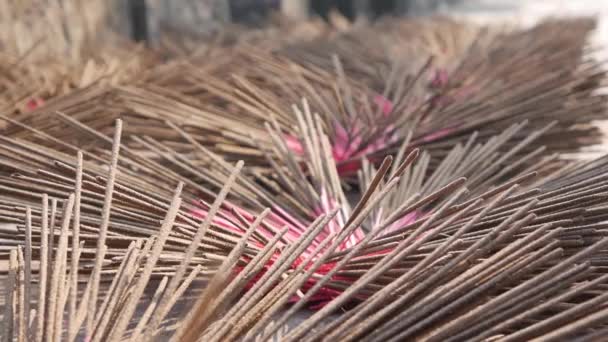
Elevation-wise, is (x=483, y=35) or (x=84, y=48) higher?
(x=483, y=35)

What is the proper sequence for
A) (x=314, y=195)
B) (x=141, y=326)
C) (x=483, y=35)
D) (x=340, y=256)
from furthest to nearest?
(x=483, y=35), (x=314, y=195), (x=340, y=256), (x=141, y=326)

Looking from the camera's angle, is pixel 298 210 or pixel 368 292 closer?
pixel 368 292

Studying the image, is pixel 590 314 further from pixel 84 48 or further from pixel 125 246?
pixel 84 48

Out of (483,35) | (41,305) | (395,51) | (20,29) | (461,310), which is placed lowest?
(41,305)

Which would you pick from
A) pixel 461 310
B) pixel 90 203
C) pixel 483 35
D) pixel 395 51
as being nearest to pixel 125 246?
pixel 90 203

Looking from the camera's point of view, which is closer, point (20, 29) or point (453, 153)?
point (453, 153)

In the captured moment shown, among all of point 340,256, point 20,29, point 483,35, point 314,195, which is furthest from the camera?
point 483,35

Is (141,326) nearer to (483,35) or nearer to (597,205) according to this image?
(597,205)
